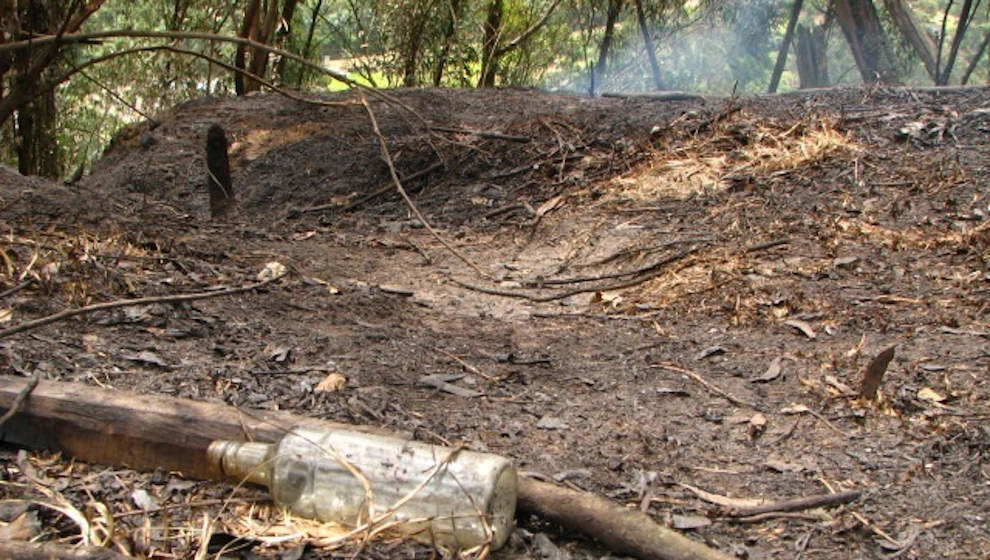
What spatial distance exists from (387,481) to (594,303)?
297cm

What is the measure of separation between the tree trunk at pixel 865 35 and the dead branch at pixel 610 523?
11159 mm

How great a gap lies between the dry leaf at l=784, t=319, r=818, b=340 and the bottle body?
2.43 metres

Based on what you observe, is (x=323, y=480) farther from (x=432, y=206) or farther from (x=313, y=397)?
(x=432, y=206)

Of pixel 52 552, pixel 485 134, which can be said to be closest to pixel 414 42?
pixel 485 134

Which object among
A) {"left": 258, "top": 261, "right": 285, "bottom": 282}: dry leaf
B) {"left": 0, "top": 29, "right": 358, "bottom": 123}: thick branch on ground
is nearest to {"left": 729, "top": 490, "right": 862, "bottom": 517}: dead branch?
{"left": 0, "top": 29, "right": 358, "bottom": 123}: thick branch on ground

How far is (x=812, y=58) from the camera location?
642 inches

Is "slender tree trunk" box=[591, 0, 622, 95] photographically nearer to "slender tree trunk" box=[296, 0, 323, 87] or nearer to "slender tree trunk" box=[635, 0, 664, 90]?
"slender tree trunk" box=[635, 0, 664, 90]

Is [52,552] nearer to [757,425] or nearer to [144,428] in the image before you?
[144,428]

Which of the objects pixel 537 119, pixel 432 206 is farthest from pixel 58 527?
pixel 537 119

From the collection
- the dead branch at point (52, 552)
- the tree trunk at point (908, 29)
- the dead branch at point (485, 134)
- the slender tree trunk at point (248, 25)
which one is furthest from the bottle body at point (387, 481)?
the tree trunk at point (908, 29)

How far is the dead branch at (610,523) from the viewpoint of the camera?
263 cm

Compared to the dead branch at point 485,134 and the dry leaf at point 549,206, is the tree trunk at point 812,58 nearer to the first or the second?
the dead branch at point 485,134

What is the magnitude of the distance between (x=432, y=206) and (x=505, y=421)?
421cm

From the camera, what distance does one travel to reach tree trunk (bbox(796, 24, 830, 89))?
16250 mm
